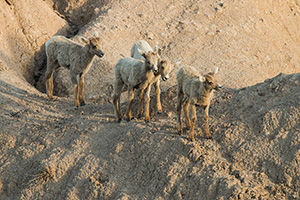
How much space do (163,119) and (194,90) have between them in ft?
5.51

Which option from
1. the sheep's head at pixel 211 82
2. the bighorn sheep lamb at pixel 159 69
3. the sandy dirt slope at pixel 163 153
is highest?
the sheep's head at pixel 211 82

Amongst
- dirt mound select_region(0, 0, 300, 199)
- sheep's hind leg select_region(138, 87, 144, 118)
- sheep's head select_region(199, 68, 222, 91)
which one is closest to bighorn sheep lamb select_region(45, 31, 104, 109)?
dirt mound select_region(0, 0, 300, 199)

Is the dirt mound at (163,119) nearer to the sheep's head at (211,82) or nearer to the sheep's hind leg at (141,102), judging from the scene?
the sheep's hind leg at (141,102)

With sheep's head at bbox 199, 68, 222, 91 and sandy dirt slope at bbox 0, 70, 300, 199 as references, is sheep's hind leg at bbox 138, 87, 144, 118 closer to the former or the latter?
sandy dirt slope at bbox 0, 70, 300, 199

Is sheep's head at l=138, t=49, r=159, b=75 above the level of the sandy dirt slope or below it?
above

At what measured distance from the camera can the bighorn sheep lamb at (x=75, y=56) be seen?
13.1m

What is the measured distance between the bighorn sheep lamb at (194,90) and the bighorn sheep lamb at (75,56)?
10.9ft

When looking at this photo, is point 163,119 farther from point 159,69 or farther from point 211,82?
point 211,82

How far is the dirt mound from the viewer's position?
9328mm

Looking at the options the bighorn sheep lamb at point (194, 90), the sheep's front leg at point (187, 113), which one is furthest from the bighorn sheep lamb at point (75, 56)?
the sheep's front leg at point (187, 113)

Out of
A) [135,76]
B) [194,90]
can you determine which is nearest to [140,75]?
[135,76]

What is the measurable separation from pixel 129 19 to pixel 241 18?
4.68 m

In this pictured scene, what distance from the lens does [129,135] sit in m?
10.7

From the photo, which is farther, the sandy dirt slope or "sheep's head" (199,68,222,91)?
"sheep's head" (199,68,222,91)
